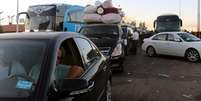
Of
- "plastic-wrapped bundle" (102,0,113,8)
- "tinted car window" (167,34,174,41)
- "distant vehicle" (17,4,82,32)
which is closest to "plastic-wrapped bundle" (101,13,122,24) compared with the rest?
"plastic-wrapped bundle" (102,0,113,8)

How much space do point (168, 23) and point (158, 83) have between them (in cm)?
2270

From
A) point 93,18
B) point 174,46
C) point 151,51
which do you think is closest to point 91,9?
point 93,18

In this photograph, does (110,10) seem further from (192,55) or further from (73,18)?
(192,55)

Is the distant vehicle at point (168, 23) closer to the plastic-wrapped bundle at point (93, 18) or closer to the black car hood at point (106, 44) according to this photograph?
the plastic-wrapped bundle at point (93, 18)

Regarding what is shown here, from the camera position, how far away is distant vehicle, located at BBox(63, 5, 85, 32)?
22703mm

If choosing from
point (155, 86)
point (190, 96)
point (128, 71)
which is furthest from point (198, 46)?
point (190, 96)

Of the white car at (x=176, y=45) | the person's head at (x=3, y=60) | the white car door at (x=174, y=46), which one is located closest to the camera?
the person's head at (x=3, y=60)

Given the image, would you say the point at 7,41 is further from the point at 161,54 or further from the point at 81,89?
the point at 161,54

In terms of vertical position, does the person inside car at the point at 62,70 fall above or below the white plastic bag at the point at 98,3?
below

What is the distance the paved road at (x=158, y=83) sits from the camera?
29.3ft

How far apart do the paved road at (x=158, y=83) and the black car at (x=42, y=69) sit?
3.58 meters

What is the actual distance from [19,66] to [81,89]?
729 mm

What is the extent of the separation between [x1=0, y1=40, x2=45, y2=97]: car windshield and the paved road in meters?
4.34

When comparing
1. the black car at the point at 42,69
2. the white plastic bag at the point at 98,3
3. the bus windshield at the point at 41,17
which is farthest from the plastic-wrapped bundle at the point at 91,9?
the black car at the point at 42,69
